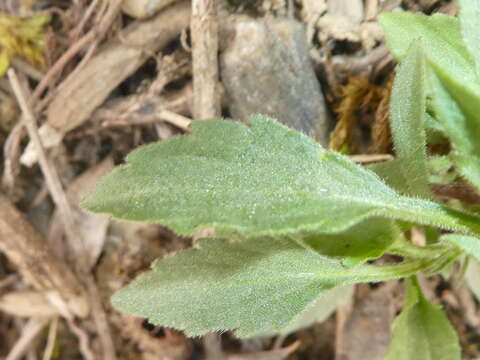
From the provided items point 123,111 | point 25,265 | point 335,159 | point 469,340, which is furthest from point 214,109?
point 469,340

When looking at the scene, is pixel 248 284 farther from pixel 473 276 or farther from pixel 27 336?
pixel 27 336

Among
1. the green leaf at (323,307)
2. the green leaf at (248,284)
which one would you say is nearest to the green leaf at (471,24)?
the green leaf at (248,284)

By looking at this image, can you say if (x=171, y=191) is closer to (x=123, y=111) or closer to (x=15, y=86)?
(x=123, y=111)

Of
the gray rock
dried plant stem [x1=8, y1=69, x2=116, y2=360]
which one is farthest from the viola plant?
dried plant stem [x1=8, y1=69, x2=116, y2=360]

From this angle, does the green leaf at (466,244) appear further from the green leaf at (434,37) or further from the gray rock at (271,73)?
the gray rock at (271,73)

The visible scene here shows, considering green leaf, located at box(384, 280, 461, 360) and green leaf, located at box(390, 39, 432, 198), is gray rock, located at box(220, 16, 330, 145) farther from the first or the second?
green leaf, located at box(384, 280, 461, 360)

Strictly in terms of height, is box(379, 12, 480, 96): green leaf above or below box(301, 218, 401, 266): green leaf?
above

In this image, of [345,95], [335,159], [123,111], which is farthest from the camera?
[123,111]
